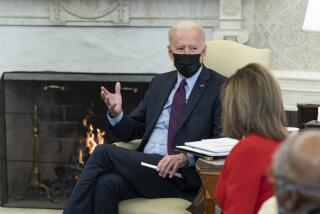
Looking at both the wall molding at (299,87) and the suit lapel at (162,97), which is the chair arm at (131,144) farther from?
the wall molding at (299,87)

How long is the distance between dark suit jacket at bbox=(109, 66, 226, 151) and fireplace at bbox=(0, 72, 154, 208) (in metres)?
1.09

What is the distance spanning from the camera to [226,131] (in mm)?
1872

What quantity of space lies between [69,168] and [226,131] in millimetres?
2707

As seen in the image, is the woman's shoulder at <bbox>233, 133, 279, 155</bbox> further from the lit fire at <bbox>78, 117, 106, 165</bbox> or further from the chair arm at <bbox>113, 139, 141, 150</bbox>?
the lit fire at <bbox>78, 117, 106, 165</bbox>

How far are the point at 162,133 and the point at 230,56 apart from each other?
52 centimetres

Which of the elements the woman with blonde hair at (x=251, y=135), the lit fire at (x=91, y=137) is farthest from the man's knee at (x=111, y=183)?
the lit fire at (x=91, y=137)

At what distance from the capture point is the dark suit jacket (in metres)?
2.97

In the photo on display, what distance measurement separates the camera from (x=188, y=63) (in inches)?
121

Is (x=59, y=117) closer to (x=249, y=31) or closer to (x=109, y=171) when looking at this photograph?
(x=249, y=31)

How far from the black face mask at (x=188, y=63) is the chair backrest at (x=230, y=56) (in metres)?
0.22

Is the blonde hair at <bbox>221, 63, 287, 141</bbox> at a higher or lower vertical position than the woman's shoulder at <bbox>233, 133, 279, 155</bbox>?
higher

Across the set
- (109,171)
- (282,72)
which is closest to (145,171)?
(109,171)

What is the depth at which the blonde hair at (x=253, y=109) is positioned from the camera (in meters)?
1.83

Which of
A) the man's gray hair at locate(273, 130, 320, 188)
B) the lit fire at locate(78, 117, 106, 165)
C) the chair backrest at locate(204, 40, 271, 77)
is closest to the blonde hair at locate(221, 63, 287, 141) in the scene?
the man's gray hair at locate(273, 130, 320, 188)
